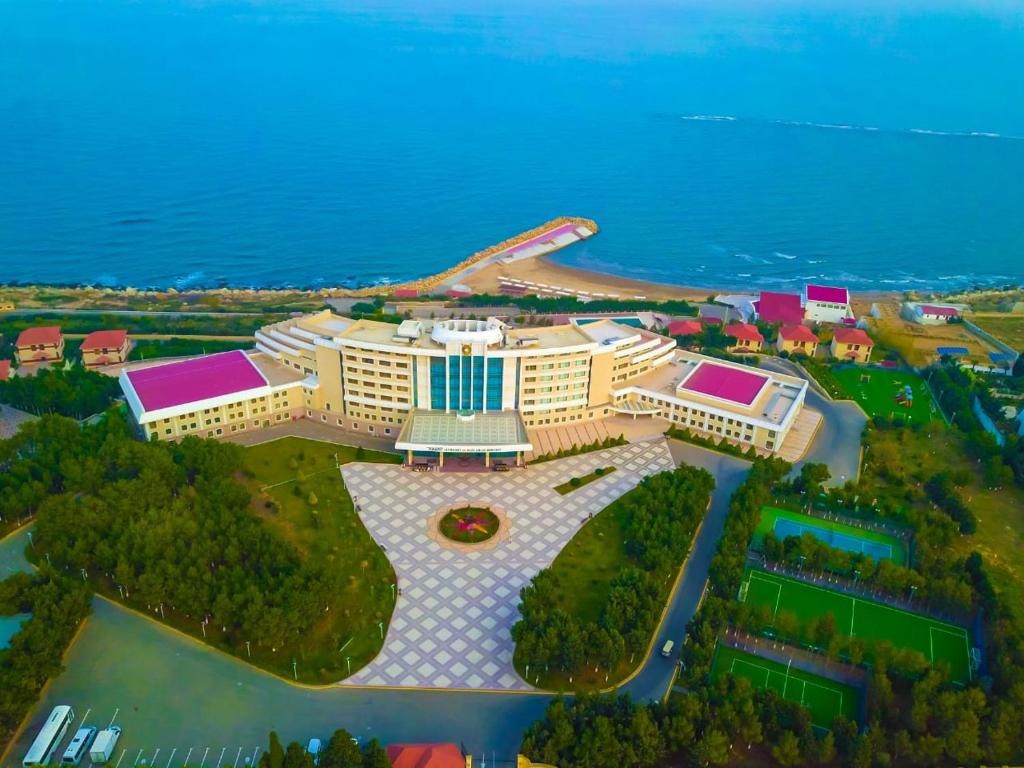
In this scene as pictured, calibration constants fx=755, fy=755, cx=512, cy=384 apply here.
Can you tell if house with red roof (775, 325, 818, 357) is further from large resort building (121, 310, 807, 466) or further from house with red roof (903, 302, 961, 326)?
house with red roof (903, 302, 961, 326)

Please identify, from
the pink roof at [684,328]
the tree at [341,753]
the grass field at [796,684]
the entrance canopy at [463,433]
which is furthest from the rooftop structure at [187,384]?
the pink roof at [684,328]

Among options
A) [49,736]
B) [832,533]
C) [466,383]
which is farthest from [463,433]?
[49,736]

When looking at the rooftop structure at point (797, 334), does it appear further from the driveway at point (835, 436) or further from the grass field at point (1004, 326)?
the grass field at point (1004, 326)

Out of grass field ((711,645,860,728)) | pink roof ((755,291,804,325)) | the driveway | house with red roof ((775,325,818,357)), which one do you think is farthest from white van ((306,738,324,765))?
pink roof ((755,291,804,325))

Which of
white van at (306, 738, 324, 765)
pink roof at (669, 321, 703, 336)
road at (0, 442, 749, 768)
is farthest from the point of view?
pink roof at (669, 321, 703, 336)

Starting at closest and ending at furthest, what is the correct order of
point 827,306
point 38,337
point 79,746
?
1. point 79,746
2. point 38,337
3. point 827,306

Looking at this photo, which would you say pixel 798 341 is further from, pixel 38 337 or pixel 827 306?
pixel 38 337
